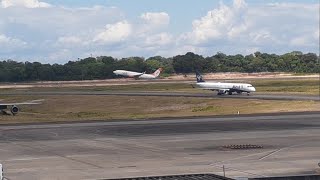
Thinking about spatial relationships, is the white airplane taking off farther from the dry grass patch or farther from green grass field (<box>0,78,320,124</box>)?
the dry grass patch

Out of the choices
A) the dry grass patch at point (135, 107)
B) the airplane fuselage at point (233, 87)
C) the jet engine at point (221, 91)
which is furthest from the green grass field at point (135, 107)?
the jet engine at point (221, 91)

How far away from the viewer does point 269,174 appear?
31922 millimetres

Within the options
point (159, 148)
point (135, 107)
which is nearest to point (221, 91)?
point (135, 107)

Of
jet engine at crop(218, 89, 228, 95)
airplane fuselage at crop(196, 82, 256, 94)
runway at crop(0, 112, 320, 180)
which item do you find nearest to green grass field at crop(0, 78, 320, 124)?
airplane fuselage at crop(196, 82, 256, 94)

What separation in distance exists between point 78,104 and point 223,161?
73.7 metres

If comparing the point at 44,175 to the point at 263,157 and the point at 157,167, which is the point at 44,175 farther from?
the point at 263,157

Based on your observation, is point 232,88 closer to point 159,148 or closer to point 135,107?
A: point 135,107

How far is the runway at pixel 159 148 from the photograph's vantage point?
34156 mm

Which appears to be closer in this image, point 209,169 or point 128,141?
point 209,169

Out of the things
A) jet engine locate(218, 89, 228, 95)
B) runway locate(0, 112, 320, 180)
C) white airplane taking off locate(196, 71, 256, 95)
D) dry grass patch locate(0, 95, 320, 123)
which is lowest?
dry grass patch locate(0, 95, 320, 123)

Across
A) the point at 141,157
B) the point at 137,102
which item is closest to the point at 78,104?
the point at 137,102

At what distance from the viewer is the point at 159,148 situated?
4416 centimetres

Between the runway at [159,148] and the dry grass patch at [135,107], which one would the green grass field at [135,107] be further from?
the runway at [159,148]

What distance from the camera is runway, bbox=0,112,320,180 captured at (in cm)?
3416
